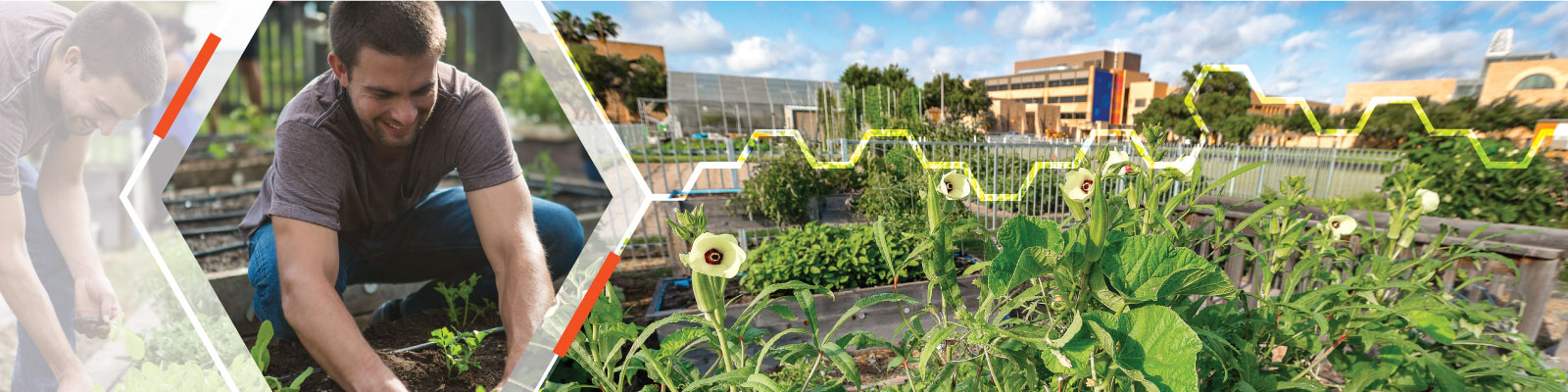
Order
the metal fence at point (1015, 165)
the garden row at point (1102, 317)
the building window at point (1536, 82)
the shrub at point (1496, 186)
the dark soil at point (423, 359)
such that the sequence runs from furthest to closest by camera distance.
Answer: the building window at point (1536, 82) < the metal fence at point (1015, 165) < the shrub at point (1496, 186) < the dark soil at point (423, 359) < the garden row at point (1102, 317)

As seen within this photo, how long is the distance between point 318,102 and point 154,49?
12cm

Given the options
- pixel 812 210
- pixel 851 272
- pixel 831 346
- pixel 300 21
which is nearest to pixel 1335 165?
pixel 812 210

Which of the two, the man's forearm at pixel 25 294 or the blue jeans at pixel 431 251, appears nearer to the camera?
the man's forearm at pixel 25 294

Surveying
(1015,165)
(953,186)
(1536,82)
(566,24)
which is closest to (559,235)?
(953,186)

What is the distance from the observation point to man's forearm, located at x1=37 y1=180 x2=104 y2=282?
0.48 metres

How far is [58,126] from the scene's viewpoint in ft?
1.56

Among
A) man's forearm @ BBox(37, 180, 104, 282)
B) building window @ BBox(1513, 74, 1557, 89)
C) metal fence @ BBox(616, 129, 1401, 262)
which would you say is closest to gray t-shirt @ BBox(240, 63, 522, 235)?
man's forearm @ BBox(37, 180, 104, 282)

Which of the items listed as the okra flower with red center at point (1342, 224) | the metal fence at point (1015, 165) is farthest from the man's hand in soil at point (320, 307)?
the metal fence at point (1015, 165)

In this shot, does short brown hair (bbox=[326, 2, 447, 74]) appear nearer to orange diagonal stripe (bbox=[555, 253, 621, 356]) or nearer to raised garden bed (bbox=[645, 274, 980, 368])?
orange diagonal stripe (bbox=[555, 253, 621, 356])

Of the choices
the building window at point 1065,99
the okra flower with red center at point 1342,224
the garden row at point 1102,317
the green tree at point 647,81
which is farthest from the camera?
the building window at point 1065,99

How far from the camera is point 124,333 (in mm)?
528

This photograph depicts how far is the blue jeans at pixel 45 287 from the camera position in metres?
0.48

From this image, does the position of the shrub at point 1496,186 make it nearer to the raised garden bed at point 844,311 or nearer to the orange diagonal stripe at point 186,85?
the raised garden bed at point 844,311

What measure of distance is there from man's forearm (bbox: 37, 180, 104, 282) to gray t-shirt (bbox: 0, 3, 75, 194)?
19 mm
